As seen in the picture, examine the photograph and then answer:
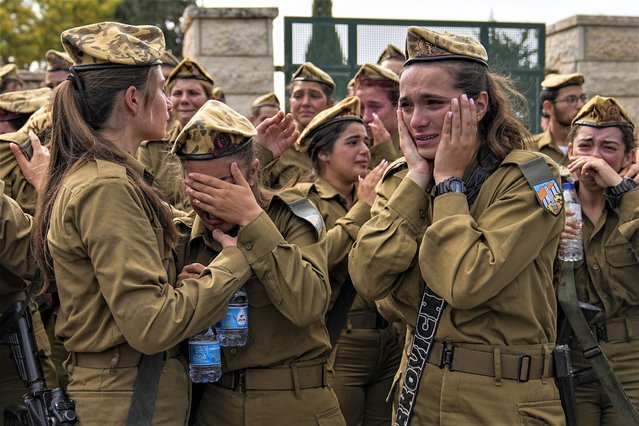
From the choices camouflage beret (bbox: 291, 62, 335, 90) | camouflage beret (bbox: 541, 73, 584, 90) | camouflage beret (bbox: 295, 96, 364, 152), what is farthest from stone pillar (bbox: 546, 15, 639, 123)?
camouflage beret (bbox: 295, 96, 364, 152)

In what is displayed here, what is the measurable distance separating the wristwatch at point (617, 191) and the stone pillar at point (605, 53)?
5.91m

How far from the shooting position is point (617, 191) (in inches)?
177

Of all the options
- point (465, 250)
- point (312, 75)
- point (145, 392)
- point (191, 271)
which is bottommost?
point (145, 392)

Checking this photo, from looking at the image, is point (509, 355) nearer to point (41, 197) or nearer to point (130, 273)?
point (130, 273)

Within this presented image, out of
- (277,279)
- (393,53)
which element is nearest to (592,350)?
(277,279)

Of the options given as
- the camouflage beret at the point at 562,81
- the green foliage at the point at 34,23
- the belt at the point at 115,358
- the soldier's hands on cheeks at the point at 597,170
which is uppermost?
the green foliage at the point at 34,23

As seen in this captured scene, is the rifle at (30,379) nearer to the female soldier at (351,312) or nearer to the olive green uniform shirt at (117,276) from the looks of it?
the olive green uniform shirt at (117,276)

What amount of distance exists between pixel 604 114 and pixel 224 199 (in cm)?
267

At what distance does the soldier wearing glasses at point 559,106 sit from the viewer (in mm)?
7406

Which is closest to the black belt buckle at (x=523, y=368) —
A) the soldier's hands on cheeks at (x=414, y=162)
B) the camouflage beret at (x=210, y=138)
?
the soldier's hands on cheeks at (x=414, y=162)

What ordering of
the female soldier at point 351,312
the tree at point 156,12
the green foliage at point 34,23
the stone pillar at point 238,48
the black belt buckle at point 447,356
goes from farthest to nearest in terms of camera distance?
the tree at point 156,12, the green foliage at point 34,23, the stone pillar at point 238,48, the female soldier at point 351,312, the black belt buckle at point 447,356

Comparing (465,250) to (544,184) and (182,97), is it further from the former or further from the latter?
(182,97)

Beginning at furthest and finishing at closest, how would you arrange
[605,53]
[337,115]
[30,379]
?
[605,53]
[337,115]
[30,379]

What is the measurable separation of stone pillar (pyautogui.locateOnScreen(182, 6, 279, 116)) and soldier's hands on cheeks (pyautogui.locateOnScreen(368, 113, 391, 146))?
3534 millimetres
